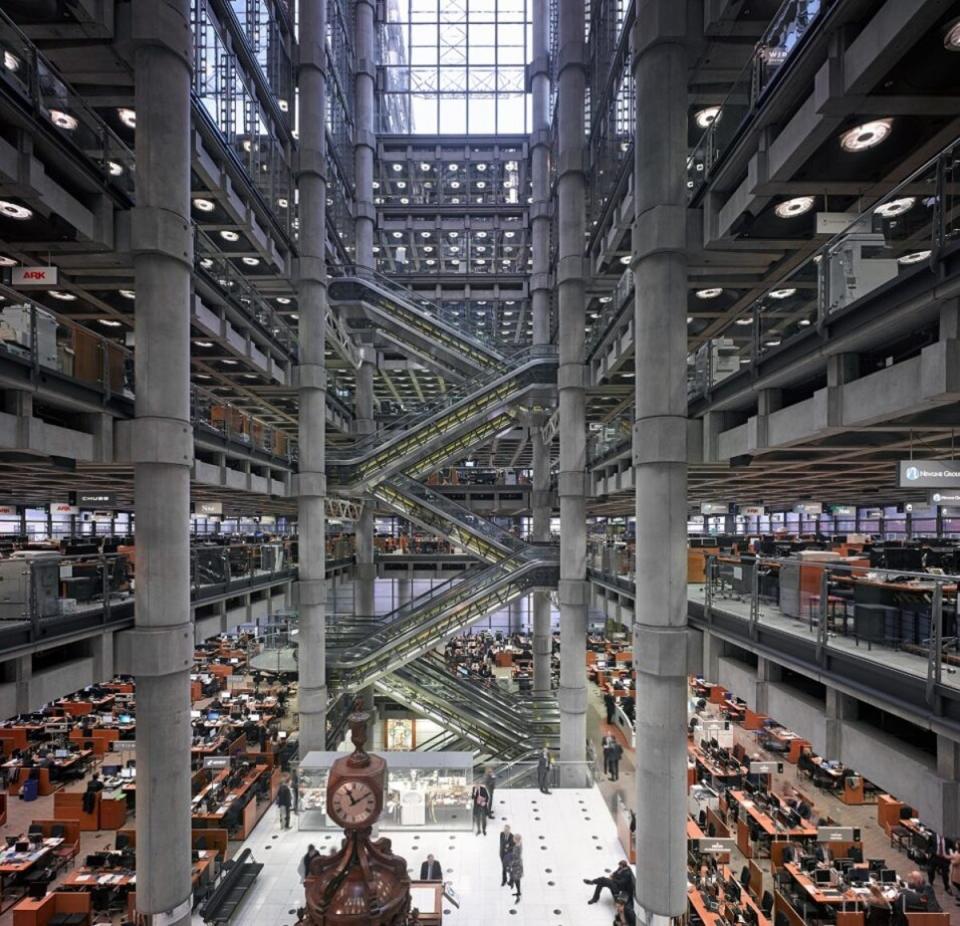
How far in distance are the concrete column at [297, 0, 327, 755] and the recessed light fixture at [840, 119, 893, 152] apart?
15.4 m

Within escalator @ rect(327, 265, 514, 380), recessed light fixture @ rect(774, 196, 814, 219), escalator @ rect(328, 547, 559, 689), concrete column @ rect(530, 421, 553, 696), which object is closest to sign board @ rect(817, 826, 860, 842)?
escalator @ rect(328, 547, 559, 689)

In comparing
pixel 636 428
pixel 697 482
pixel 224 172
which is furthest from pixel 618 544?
pixel 224 172

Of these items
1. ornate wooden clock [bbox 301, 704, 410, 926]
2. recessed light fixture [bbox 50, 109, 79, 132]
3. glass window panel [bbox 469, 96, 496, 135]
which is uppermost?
glass window panel [bbox 469, 96, 496, 135]

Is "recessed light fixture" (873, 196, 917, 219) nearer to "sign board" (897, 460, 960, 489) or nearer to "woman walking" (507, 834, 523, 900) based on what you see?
"sign board" (897, 460, 960, 489)

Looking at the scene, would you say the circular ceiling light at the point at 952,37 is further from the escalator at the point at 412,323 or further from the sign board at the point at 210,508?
the escalator at the point at 412,323

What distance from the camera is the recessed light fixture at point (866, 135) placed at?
752 centimetres

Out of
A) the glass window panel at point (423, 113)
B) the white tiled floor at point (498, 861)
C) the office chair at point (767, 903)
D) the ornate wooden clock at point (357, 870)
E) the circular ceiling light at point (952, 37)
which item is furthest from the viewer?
the glass window panel at point (423, 113)

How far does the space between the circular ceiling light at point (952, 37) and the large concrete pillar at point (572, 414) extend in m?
13.9

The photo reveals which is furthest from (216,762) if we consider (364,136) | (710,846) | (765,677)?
(364,136)

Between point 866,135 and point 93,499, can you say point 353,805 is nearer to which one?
point 866,135

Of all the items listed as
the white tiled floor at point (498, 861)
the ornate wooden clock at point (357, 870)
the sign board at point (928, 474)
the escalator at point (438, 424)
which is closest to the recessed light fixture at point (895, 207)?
the sign board at point (928, 474)

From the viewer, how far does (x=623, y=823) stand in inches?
620

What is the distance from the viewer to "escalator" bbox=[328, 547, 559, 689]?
21812 mm

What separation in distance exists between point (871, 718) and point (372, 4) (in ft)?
120
